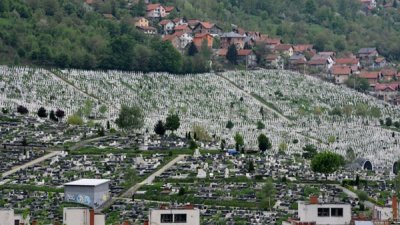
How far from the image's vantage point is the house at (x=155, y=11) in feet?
592

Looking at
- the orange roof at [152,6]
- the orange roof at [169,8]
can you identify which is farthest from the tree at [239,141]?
the orange roof at [169,8]

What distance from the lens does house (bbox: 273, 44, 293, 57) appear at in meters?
170

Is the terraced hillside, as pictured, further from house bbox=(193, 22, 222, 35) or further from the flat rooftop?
the flat rooftop

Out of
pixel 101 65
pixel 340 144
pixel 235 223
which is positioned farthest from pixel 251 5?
pixel 235 223

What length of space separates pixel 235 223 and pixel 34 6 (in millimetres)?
81791

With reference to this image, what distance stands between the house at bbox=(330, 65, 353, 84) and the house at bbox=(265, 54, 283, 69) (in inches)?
192

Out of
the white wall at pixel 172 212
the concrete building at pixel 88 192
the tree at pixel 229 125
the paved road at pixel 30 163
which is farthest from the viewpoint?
the tree at pixel 229 125

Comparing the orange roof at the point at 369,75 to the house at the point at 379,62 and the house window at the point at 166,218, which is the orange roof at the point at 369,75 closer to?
the house at the point at 379,62

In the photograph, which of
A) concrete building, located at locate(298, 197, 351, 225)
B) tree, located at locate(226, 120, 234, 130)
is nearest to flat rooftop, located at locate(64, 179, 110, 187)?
concrete building, located at locate(298, 197, 351, 225)

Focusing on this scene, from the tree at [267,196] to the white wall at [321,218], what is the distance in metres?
26.9

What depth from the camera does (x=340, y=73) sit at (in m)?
167

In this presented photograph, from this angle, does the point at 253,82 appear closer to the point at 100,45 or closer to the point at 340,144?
the point at 100,45

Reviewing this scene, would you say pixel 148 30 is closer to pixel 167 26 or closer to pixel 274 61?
pixel 167 26

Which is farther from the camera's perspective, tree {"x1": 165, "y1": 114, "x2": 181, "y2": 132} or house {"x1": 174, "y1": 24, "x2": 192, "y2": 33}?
house {"x1": 174, "y1": 24, "x2": 192, "y2": 33}
